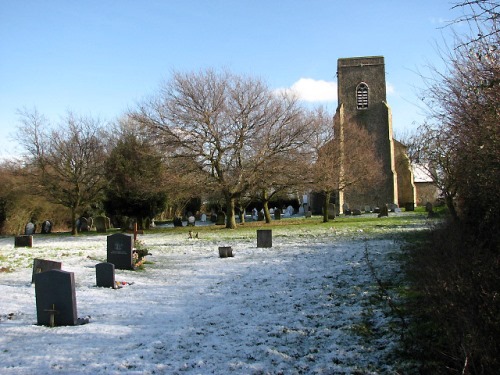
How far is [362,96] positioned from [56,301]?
48036 millimetres

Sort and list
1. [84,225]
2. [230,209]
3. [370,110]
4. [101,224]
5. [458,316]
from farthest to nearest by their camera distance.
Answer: [370,110] → [84,225] → [101,224] → [230,209] → [458,316]

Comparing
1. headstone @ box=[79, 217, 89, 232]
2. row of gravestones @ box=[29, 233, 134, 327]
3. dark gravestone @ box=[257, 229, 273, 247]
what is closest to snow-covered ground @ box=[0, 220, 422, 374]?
row of gravestones @ box=[29, 233, 134, 327]

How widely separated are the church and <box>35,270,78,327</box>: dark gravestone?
40051 millimetres

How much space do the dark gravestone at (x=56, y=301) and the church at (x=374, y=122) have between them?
40051 mm

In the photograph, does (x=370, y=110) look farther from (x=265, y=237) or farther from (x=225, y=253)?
(x=225, y=253)

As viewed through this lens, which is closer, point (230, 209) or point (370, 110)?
point (230, 209)

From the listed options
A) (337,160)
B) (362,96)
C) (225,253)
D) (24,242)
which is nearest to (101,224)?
(24,242)

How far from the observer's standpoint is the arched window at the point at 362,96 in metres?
50.5

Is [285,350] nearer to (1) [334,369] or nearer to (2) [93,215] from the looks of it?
(1) [334,369]

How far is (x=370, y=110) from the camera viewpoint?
1971 inches

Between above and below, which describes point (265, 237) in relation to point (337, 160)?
below

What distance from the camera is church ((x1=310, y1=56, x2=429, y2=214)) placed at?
153 feet

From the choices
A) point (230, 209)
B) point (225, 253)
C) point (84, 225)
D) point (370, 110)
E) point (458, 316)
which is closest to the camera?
point (458, 316)

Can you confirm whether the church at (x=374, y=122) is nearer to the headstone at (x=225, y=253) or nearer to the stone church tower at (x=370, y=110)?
the stone church tower at (x=370, y=110)
